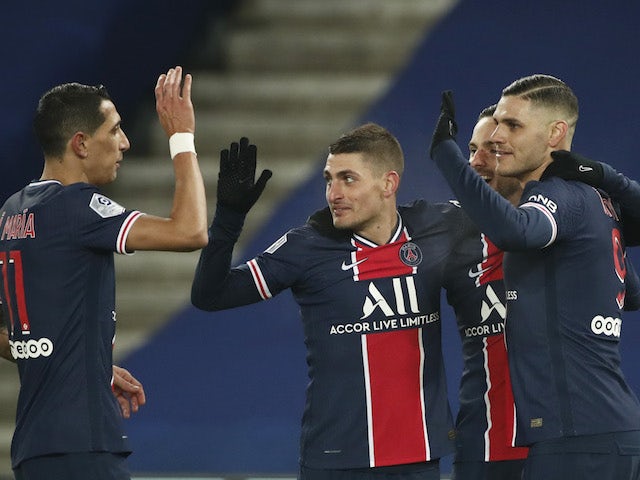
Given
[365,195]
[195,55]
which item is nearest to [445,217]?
[365,195]

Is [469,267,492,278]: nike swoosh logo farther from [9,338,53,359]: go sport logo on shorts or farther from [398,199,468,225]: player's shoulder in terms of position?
[9,338,53,359]: go sport logo on shorts

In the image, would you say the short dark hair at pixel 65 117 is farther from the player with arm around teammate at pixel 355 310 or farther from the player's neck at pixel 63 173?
the player with arm around teammate at pixel 355 310

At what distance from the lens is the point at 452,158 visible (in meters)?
3.34

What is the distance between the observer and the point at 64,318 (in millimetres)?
3174

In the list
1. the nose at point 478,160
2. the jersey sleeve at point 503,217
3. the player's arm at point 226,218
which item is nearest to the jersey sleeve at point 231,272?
the player's arm at point 226,218

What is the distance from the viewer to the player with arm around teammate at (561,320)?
3.24m

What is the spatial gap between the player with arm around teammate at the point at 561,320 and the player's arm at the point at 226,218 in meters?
0.58

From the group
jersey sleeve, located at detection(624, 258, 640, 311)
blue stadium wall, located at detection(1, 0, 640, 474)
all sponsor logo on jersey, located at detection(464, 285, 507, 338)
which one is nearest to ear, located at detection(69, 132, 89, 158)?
all sponsor logo on jersey, located at detection(464, 285, 507, 338)

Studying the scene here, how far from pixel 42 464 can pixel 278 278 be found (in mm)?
958

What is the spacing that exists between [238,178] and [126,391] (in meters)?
0.75

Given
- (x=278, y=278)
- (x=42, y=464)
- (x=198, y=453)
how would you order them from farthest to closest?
(x=198, y=453) → (x=278, y=278) → (x=42, y=464)

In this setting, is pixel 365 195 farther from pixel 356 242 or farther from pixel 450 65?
pixel 450 65

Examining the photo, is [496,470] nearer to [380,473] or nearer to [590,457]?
[380,473]

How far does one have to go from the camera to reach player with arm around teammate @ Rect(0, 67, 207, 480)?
10.4 ft
